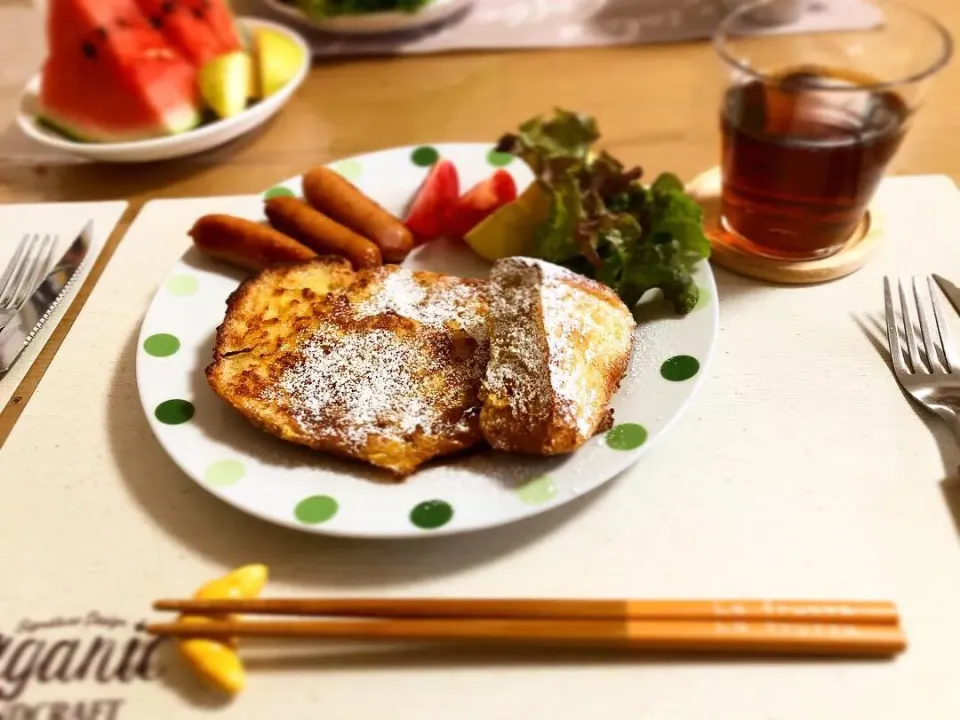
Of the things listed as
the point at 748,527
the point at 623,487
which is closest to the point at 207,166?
the point at 623,487

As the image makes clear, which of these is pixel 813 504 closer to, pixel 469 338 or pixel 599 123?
pixel 469 338

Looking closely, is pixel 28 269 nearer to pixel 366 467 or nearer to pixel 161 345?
pixel 161 345

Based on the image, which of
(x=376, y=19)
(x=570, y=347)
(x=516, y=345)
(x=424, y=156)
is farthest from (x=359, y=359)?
(x=376, y=19)

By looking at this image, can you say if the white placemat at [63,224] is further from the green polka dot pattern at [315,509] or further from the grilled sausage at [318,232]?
the green polka dot pattern at [315,509]

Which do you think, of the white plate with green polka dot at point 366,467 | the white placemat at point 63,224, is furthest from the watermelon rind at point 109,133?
the white plate with green polka dot at point 366,467

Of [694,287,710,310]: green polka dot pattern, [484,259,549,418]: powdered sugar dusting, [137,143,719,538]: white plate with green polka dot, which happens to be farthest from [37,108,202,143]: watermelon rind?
[694,287,710,310]: green polka dot pattern

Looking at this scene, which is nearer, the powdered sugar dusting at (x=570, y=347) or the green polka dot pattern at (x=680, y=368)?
the powdered sugar dusting at (x=570, y=347)
